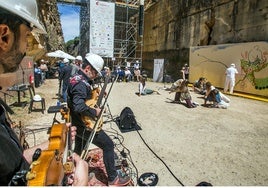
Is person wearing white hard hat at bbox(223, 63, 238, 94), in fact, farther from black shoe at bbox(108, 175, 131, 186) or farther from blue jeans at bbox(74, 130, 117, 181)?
blue jeans at bbox(74, 130, 117, 181)

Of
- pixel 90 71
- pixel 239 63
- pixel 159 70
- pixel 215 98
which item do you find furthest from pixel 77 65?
pixel 159 70

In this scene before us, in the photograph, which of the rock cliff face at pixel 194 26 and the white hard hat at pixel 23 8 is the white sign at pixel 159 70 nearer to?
the rock cliff face at pixel 194 26

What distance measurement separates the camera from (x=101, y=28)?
2328cm

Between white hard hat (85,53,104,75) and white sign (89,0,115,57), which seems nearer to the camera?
white hard hat (85,53,104,75)

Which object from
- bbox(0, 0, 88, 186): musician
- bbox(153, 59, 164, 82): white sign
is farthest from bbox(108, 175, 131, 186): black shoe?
bbox(153, 59, 164, 82): white sign

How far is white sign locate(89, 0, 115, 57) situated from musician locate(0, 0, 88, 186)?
2215 centimetres

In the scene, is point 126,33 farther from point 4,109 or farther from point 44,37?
point 4,109

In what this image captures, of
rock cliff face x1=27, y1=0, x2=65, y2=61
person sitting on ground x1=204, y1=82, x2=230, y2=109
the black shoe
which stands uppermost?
rock cliff face x1=27, y1=0, x2=65, y2=61

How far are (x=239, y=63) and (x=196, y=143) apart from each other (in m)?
10.8

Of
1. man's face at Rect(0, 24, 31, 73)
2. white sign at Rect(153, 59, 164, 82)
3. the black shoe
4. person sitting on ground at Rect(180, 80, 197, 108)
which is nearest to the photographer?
man's face at Rect(0, 24, 31, 73)

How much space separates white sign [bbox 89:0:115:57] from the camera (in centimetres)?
2291

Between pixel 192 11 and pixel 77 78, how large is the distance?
62.3ft

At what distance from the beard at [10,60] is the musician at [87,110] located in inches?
72.0

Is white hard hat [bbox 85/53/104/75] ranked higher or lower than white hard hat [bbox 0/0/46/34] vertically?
lower
